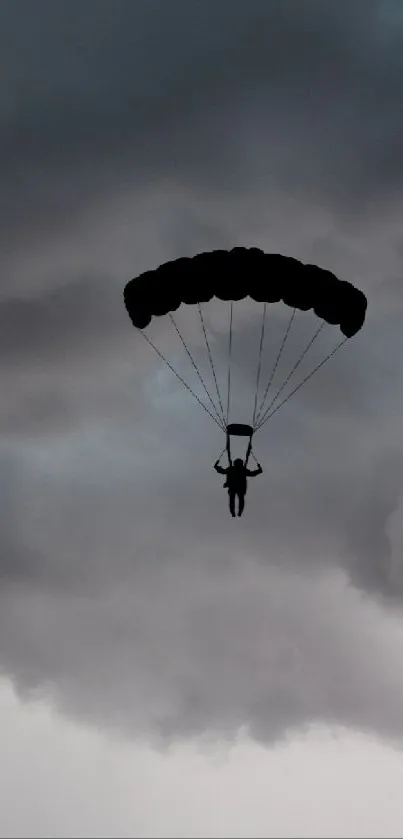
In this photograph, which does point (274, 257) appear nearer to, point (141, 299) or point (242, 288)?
point (242, 288)

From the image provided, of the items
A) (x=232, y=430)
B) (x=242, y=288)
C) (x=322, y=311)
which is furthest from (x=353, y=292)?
(x=232, y=430)

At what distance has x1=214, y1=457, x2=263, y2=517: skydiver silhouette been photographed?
133 ft

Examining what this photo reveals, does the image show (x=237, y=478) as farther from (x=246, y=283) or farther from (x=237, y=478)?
(x=246, y=283)

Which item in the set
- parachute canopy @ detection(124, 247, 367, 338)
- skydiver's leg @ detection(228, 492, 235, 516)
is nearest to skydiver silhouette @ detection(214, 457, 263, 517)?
skydiver's leg @ detection(228, 492, 235, 516)

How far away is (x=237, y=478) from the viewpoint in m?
40.5

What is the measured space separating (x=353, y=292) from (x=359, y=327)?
1.47 m

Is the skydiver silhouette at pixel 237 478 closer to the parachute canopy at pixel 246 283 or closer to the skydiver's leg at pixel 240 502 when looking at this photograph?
the skydiver's leg at pixel 240 502

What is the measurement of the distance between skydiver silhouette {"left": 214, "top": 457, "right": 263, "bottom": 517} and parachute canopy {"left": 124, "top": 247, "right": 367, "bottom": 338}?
18.5 ft

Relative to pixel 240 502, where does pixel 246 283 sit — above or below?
above

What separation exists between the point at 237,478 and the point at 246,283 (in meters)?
6.57

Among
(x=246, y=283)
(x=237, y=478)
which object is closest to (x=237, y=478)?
(x=237, y=478)

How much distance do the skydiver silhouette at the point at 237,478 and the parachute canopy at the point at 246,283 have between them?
5.65 m

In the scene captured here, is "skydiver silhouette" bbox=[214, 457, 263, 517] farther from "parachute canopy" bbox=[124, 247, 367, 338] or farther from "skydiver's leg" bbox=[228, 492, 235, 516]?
"parachute canopy" bbox=[124, 247, 367, 338]

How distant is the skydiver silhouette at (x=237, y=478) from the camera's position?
40.5 metres
